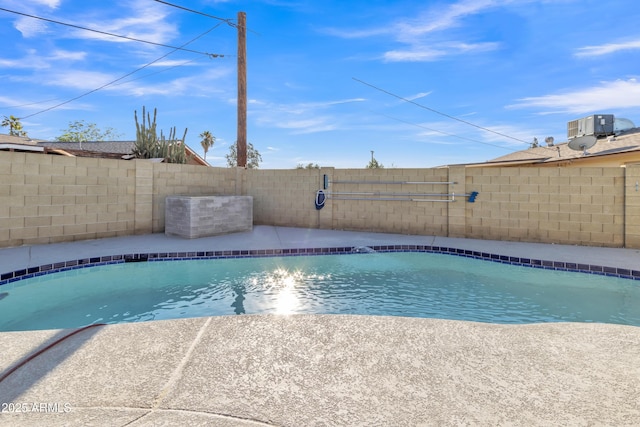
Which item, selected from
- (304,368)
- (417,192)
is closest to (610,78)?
(417,192)

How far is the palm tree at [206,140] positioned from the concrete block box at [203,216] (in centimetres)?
3334

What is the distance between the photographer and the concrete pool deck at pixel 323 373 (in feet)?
5.55

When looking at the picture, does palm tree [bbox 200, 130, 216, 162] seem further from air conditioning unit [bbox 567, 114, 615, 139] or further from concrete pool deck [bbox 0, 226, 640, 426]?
concrete pool deck [bbox 0, 226, 640, 426]

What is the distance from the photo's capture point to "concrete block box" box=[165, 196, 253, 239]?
7742 mm

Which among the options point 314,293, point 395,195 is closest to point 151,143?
point 395,195

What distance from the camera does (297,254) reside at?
6.64 metres

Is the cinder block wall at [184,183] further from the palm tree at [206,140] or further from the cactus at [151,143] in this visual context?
the palm tree at [206,140]

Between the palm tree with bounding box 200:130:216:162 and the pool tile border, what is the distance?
117 ft

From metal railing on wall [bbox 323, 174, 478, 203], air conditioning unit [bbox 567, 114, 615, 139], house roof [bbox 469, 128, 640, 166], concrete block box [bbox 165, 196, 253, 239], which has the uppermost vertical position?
air conditioning unit [bbox 567, 114, 615, 139]

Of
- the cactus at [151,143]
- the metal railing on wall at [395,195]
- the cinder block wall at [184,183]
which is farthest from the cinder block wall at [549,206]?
the cactus at [151,143]

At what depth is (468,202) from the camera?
8.12m

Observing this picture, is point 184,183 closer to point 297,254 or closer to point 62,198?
point 62,198

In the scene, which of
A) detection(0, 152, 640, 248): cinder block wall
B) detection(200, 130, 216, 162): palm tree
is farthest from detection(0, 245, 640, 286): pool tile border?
detection(200, 130, 216, 162): palm tree

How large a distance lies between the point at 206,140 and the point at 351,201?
3503 cm
